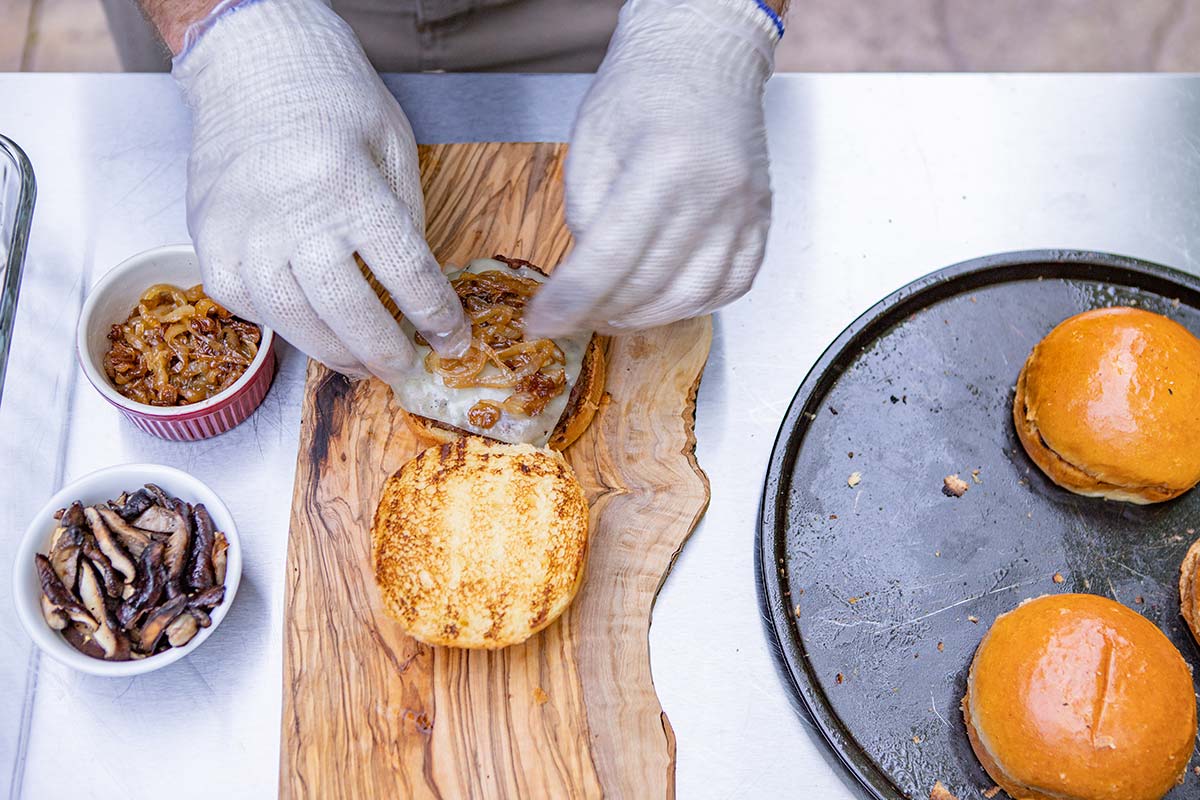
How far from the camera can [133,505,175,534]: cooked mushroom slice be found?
75.5 inches

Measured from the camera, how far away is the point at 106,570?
1843 mm

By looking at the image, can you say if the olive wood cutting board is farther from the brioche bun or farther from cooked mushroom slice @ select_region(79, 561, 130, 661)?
the brioche bun

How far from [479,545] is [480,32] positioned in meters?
1.44

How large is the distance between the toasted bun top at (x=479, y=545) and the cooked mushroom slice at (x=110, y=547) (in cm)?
46

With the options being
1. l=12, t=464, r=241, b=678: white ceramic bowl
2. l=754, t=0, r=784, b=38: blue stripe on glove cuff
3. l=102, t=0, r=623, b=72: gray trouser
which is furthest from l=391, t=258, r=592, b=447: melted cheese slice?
l=102, t=0, r=623, b=72: gray trouser

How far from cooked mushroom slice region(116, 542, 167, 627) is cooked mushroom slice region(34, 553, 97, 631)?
0.05 meters

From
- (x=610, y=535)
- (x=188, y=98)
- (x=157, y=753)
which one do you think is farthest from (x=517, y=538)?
(x=188, y=98)

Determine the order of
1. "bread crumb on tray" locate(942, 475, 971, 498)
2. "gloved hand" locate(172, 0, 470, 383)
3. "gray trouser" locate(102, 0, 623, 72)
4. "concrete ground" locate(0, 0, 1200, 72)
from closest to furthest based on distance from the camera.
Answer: "gloved hand" locate(172, 0, 470, 383) → "bread crumb on tray" locate(942, 475, 971, 498) → "gray trouser" locate(102, 0, 623, 72) → "concrete ground" locate(0, 0, 1200, 72)

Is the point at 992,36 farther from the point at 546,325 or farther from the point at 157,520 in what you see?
the point at 157,520

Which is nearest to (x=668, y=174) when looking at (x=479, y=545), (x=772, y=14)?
(x=772, y=14)

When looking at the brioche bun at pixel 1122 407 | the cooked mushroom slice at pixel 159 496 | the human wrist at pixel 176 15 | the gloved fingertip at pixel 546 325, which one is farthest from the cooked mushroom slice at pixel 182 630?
the brioche bun at pixel 1122 407

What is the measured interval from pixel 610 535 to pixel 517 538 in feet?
0.84

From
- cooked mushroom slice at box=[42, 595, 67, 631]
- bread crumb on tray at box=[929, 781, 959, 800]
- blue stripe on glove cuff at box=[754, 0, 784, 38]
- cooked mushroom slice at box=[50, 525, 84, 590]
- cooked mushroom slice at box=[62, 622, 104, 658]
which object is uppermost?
blue stripe on glove cuff at box=[754, 0, 784, 38]

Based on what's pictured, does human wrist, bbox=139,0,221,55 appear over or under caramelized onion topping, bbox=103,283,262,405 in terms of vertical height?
over
